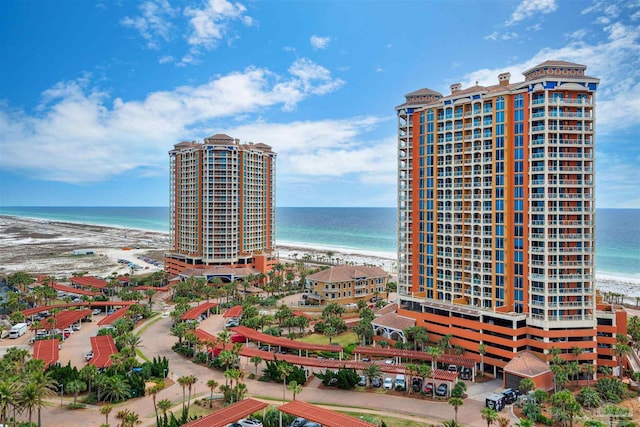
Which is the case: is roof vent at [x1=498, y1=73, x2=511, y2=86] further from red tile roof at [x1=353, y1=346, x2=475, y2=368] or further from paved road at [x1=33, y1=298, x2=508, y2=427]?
paved road at [x1=33, y1=298, x2=508, y2=427]

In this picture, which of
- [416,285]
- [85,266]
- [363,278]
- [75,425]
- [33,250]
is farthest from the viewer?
[33,250]

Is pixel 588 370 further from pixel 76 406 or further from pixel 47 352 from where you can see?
pixel 47 352

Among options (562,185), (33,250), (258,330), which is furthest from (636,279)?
(33,250)

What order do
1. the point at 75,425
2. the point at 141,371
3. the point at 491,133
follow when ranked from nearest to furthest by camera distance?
the point at 75,425, the point at 141,371, the point at 491,133

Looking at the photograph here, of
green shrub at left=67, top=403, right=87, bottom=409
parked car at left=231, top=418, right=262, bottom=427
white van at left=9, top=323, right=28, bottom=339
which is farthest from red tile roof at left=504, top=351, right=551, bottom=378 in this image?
white van at left=9, top=323, right=28, bottom=339

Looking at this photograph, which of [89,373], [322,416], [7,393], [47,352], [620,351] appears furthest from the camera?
[47,352]

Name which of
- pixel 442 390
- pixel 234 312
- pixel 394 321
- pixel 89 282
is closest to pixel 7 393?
pixel 442 390

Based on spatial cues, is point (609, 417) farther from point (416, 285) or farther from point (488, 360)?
point (416, 285)
